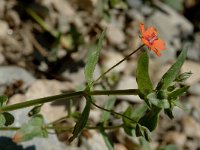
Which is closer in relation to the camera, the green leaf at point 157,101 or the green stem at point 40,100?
the green leaf at point 157,101

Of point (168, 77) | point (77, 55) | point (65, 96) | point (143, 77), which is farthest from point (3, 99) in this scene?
point (77, 55)

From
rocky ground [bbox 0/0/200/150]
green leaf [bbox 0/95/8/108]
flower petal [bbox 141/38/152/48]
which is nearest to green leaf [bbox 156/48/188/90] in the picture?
flower petal [bbox 141/38/152/48]

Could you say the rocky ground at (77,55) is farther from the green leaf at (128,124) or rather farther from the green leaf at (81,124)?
the green leaf at (81,124)

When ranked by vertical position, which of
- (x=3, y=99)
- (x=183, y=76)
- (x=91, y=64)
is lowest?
(x=183, y=76)

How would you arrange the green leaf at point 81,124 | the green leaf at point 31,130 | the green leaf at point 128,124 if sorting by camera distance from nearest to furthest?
the green leaf at point 81,124
the green leaf at point 31,130
the green leaf at point 128,124

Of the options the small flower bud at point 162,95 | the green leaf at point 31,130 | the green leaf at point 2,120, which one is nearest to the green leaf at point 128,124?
the green leaf at point 31,130

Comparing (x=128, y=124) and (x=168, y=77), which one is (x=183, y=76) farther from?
(x=128, y=124)
